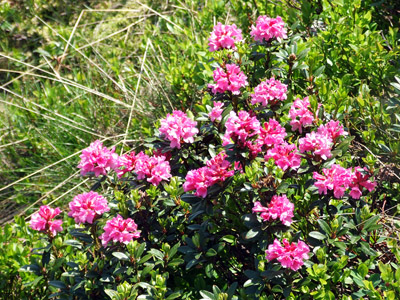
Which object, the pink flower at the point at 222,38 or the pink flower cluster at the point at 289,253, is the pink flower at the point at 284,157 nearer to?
the pink flower cluster at the point at 289,253

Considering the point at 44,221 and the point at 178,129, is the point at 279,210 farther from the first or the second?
the point at 44,221

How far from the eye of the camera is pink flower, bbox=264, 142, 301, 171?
2191mm

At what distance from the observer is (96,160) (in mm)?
2424

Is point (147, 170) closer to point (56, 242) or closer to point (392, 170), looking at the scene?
point (56, 242)

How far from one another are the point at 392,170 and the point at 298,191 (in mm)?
526

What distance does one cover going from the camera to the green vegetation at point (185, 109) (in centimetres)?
222

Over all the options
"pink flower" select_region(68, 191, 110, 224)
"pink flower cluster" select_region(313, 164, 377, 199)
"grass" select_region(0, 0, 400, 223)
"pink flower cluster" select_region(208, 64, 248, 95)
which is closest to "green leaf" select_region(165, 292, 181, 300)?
"pink flower" select_region(68, 191, 110, 224)

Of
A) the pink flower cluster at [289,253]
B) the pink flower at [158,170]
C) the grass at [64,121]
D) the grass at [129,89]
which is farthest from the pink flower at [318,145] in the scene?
the grass at [64,121]

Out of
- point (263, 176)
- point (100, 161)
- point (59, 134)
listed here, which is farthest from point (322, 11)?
point (59, 134)

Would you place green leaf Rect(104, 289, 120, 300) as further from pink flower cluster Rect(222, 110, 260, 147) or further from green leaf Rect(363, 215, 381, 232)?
green leaf Rect(363, 215, 381, 232)

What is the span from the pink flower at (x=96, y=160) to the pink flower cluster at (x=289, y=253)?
0.90 metres

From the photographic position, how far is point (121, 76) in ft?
15.1

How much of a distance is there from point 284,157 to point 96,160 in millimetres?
891

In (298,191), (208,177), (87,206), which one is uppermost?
(208,177)
